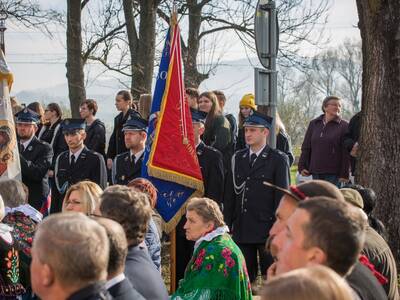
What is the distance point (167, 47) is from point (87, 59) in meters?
11.3

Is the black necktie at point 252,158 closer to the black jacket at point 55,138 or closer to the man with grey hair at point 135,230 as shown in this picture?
the man with grey hair at point 135,230

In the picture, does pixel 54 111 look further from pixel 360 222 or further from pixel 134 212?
pixel 360 222

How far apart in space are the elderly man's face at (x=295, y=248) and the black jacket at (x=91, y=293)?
734 mm

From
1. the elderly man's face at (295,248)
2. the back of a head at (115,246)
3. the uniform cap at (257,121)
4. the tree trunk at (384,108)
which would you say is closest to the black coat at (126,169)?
the uniform cap at (257,121)

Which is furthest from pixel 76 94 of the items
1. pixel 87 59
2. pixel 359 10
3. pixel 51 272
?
pixel 51 272

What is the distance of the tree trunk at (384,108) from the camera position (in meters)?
8.74

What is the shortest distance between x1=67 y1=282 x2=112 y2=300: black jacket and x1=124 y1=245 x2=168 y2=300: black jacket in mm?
1187

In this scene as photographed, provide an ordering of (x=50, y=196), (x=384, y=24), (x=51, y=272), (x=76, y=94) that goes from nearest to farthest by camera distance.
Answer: (x=51, y=272)
(x=384, y=24)
(x=50, y=196)
(x=76, y=94)

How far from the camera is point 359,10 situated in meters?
9.09

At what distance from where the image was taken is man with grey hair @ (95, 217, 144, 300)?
3371mm

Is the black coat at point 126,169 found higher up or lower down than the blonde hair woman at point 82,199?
lower down

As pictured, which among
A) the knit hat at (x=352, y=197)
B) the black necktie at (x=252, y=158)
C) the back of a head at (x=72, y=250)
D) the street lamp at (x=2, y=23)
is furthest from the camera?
the street lamp at (x=2, y=23)

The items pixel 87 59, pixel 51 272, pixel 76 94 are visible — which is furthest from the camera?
pixel 87 59

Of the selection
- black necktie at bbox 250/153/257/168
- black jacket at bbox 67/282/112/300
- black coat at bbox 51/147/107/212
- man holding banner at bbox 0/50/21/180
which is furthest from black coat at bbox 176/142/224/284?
black jacket at bbox 67/282/112/300
